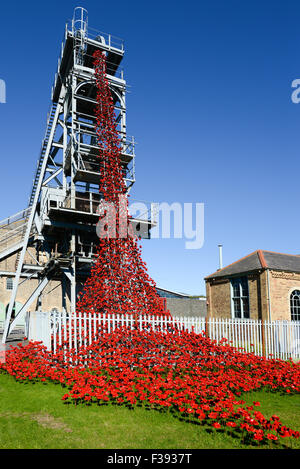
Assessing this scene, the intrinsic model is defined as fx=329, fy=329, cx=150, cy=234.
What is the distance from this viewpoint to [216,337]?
492 inches

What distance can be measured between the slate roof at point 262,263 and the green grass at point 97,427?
46.5ft

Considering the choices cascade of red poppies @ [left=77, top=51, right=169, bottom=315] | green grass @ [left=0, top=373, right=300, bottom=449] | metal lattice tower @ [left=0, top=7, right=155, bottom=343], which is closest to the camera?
green grass @ [left=0, top=373, right=300, bottom=449]

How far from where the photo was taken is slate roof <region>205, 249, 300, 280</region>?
67.2 ft

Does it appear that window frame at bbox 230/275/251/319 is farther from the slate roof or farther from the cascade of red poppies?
the cascade of red poppies

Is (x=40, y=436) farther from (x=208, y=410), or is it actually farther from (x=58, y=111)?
(x=58, y=111)

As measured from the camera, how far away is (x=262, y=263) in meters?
20.3

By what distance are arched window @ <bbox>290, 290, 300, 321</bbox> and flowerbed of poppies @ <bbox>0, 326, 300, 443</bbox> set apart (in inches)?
392

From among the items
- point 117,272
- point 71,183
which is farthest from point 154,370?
point 71,183

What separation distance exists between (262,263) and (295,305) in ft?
11.6

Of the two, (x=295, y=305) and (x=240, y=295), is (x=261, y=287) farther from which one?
(x=295, y=305)

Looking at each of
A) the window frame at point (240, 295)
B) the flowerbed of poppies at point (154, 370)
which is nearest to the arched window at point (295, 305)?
the window frame at point (240, 295)

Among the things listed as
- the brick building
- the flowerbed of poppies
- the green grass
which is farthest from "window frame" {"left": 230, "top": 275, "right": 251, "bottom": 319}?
the green grass

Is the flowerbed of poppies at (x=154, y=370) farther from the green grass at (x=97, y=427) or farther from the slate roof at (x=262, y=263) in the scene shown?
the slate roof at (x=262, y=263)
